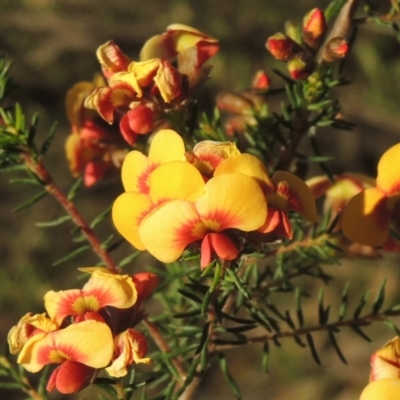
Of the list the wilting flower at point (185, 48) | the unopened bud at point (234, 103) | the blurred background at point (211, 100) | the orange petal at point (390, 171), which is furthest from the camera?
the blurred background at point (211, 100)

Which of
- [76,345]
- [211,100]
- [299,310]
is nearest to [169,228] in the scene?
[76,345]

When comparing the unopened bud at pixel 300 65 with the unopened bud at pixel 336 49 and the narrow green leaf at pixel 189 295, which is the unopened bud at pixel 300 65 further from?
the narrow green leaf at pixel 189 295

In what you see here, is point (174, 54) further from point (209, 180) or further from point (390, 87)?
point (390, 87)

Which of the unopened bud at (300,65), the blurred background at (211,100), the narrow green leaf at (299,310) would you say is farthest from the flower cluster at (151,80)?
the blurred background at (211,100)

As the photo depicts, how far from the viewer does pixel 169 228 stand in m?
0.68

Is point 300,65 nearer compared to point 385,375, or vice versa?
point 385,375

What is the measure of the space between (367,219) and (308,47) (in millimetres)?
236

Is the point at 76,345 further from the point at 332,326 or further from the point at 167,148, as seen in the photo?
the point at 332,326

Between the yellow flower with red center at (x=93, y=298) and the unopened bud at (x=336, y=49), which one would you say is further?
the unopened bud at (x=336, y=49)

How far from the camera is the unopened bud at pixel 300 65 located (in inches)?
33.4

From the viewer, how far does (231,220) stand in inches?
26.7

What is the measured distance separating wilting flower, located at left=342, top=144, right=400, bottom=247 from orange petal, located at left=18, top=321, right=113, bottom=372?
0.28m

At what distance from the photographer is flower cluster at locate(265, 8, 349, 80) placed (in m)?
0.83

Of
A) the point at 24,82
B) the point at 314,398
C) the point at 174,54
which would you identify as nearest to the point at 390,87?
the point at 314,398
